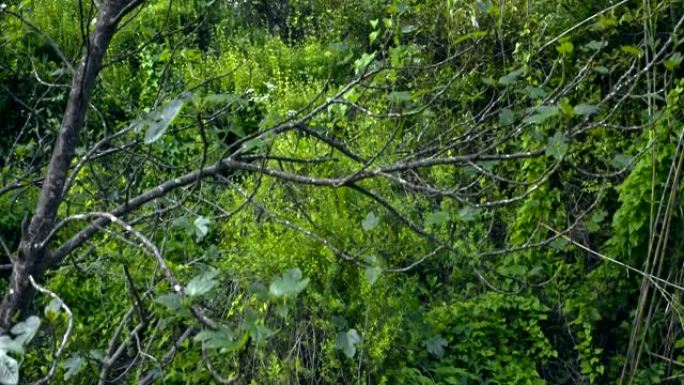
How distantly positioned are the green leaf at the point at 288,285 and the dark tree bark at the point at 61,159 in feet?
2.86

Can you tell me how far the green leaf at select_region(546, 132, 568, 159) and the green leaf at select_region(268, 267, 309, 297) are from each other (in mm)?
800

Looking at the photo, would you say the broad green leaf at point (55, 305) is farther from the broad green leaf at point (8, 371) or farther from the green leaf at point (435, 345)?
the green leaf at point (435, 345)

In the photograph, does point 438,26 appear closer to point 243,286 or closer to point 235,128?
point 243,286

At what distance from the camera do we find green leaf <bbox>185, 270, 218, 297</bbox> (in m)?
1.61

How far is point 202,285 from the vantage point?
5.33 ft

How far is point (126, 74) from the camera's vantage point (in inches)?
314

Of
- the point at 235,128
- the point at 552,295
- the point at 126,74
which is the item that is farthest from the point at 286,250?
the point at 126,74

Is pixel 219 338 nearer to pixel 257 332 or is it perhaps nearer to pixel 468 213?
pixel 257 332

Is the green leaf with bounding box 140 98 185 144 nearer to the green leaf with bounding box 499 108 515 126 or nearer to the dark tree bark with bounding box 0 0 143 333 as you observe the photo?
the dark tree bark with bounding box 0 0 143 333

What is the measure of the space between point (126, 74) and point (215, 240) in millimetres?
2776

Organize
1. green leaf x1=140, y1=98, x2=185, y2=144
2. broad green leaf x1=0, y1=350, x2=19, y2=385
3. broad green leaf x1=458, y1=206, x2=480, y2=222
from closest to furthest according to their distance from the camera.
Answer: broad green leaf x1=0, y1=350, x2=19, y2=385
green leaf x1=140, y1=98, x2=185, y2=144
broad green leaf x1=458, y1=206, x2=480, y2=222

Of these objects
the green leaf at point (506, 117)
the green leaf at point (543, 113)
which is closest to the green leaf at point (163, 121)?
the green leaf at point (543, 113)

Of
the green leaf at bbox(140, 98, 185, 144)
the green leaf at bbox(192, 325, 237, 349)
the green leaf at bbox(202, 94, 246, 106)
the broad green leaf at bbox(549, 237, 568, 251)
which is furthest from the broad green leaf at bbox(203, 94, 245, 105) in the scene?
the broad green leaf at bbox(549, 237, 568, 251)

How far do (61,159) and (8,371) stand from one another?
0.88 m
